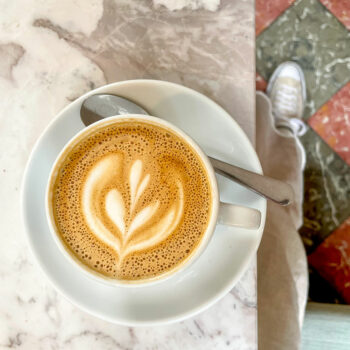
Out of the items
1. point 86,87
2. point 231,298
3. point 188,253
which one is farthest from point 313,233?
point 86,87

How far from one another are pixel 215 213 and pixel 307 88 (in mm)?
839

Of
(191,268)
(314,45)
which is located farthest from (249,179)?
(314,45)

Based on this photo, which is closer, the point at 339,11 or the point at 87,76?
the point at 87,76

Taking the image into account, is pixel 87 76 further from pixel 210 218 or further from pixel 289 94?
pixel 289 94

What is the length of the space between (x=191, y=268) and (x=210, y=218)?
5.8 inches

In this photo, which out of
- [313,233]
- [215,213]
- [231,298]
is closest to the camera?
[215,213]

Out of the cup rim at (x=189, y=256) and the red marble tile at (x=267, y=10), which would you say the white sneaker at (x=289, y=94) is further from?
the cup rim at (x=189, y=256)

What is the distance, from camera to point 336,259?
1.25m

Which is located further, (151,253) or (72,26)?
(72,26)

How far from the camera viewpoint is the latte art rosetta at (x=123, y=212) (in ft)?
2.11

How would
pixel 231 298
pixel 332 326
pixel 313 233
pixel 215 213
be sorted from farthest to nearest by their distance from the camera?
1. pixel 313 233
2. pixel 332 326
3. pixel 231 298
4. pixel 215 213

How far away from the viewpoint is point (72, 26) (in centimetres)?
Answer: 77

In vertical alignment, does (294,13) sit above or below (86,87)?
above

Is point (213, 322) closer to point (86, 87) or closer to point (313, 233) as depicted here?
point (86, 87)
